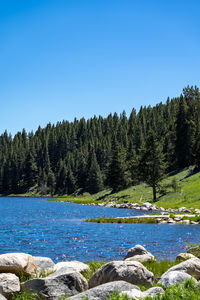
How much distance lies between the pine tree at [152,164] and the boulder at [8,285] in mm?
54483

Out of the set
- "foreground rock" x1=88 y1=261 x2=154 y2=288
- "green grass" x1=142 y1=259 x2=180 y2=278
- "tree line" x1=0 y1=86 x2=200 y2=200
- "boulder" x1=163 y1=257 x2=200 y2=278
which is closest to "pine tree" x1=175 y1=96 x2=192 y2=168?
"tree line" x1=0 y1=86 x2=200 y2=200

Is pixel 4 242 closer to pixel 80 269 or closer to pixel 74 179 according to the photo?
pixel 80 269

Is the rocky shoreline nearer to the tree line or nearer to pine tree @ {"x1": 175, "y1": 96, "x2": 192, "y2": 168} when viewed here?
the tree line

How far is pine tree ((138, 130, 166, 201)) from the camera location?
64.9 meters

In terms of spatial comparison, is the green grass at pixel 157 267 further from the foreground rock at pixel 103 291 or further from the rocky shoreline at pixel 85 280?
the foreground rock at pixel 103 291

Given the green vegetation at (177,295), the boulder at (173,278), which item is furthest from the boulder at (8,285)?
the boulder at (173,278)

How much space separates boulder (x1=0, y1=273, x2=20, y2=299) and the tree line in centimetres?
5472

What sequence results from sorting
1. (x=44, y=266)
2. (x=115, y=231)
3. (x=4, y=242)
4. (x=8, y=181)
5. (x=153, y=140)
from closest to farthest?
(x=44, y=266)
(x=4, y=242)
(x=115, y=231)
(x=153, y=140)
(x=8, y=181)

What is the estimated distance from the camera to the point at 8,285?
1072 centimetres

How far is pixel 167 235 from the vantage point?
29.2 metres

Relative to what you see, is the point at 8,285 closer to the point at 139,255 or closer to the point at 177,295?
the point at 177,295

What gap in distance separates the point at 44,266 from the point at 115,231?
61.4 feet

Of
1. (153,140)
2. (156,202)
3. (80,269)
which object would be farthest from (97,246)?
(153,140)

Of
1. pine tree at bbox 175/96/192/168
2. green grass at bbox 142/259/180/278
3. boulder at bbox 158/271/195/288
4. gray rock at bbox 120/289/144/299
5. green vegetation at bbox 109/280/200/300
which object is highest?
pine tree at bbox 175/96/192/168
